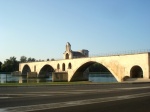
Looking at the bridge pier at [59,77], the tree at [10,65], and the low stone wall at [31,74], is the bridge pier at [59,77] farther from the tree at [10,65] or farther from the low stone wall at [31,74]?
the tree at [10,65]

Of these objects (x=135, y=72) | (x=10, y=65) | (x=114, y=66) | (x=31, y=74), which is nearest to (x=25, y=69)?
(x=31, y=74)

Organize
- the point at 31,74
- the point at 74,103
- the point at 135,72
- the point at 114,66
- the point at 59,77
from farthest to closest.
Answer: the point at 31,74
the point at 59,77
the point at 114,66
the point at 135,72
the point at 74,103

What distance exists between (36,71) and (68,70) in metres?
30.8

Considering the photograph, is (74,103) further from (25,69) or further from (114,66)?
(25,69)

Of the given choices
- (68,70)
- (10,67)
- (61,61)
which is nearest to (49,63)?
(61,61)

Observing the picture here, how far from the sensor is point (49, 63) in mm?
99000

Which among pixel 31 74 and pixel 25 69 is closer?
pixel 31 74

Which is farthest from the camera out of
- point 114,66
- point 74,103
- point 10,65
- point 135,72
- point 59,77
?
point 10,65

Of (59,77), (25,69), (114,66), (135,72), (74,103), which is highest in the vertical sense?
(25,69)

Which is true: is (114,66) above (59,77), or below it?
above

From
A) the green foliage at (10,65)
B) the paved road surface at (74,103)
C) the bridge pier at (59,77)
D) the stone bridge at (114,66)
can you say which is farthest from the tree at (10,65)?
the paved road surface at (74,103)

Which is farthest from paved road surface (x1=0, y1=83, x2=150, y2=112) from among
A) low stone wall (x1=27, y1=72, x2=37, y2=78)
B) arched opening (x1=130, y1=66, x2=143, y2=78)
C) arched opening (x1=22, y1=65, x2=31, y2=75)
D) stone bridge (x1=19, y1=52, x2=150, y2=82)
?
arched opening (x1=22, y1=65, x2=31, y2=75)

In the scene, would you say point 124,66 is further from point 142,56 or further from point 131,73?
point 142,56

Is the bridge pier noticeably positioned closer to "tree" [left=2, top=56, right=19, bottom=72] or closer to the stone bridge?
the stone bridge
